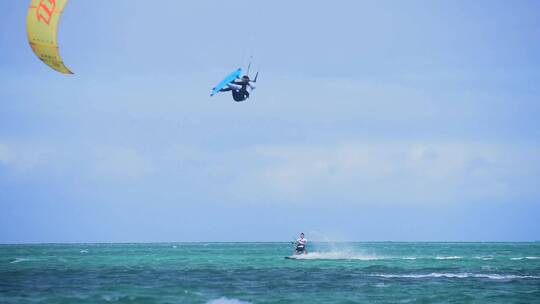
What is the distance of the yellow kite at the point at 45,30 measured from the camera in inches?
990

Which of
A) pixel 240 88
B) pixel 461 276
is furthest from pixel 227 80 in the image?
pixel 461 276

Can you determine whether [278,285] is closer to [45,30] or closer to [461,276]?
[461,276]

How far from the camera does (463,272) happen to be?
4769 centimetres

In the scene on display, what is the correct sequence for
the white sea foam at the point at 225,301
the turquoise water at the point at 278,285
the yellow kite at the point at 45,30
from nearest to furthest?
the yellow kite at the point at 45,30 → the white sea foam at the point at 225,301 → the turquoise water at the point at 278,285

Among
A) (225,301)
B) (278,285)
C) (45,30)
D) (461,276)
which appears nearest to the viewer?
(45,30)

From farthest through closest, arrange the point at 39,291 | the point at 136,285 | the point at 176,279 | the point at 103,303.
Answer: the point at 176,279
the point at 136,285
the point at 39,291
the point at 103,303

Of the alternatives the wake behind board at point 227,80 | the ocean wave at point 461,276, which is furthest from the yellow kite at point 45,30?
the ocean wave at point 461,276

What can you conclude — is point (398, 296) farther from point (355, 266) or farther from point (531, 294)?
point (355, 266)

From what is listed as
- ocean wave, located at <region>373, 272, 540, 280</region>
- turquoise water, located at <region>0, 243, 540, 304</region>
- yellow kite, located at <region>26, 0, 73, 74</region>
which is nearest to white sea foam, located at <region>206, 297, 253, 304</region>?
turquoise water, located at <region>0, 243, 540, 304</region>

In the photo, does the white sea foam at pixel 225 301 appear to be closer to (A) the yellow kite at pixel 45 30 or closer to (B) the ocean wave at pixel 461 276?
(A) the yellow kite at pixel 45 30

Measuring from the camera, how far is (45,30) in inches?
993

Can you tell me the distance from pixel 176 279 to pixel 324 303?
13.3m

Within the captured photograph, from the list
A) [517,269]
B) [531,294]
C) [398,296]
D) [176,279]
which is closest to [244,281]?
[176,279]

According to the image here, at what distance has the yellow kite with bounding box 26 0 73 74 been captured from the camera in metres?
25.2
